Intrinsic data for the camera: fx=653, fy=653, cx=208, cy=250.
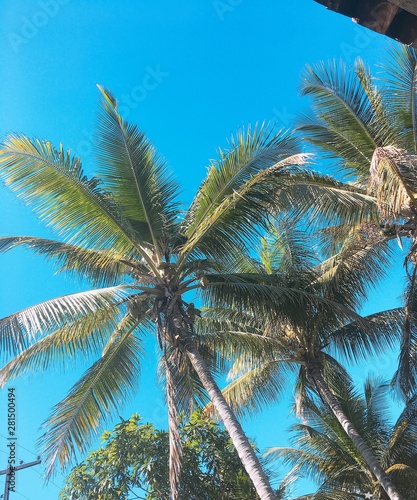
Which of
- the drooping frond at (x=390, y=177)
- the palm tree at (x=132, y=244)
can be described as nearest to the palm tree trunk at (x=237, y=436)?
the palm tree at (x=132, y=244)

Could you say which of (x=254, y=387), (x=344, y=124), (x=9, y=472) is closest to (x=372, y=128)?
(x=344, y=124)

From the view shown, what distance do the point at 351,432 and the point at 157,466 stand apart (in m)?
4.02

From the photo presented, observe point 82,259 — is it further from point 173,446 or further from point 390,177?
point 390,177

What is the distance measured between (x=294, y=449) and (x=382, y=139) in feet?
27.9

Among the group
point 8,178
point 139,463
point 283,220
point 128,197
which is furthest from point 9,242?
point 283,220

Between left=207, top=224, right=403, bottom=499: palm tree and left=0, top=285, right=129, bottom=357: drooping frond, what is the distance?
Result: 12.5ft

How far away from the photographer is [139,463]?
1280 cm

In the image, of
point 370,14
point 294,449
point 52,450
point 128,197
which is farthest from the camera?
point 294,449

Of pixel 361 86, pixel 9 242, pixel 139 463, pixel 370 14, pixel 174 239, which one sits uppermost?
pixel 361 86

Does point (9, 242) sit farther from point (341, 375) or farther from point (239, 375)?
point (341, 375)

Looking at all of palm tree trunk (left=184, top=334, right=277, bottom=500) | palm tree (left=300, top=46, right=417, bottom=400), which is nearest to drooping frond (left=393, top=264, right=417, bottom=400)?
palm tree (left=300, top=46, right=417, bottom=400)

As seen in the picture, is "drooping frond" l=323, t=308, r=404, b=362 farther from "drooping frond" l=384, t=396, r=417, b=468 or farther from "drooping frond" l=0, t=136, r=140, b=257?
"drooping frond" l=0, t=136, r=140, b=257

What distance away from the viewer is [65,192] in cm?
1138

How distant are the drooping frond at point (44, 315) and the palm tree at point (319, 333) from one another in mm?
3797
